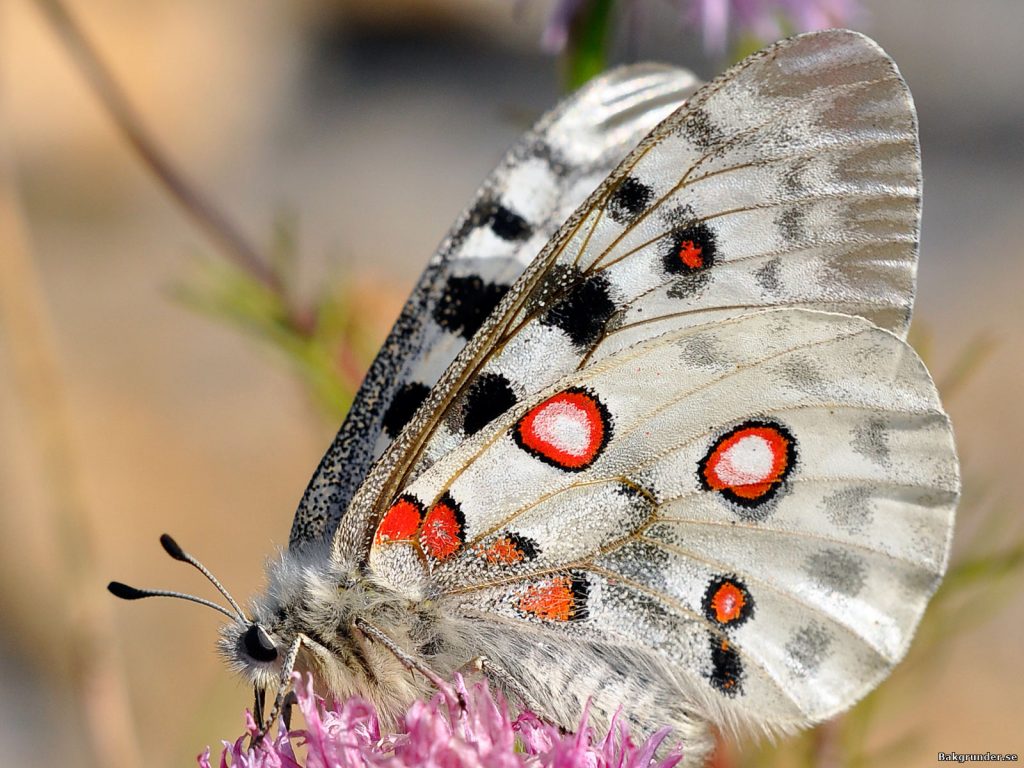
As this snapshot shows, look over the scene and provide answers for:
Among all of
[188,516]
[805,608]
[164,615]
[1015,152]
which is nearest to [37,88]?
[188,516]

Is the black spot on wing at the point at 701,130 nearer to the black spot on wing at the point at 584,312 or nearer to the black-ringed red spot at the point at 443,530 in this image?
the black spot on wing at the point at 584,312

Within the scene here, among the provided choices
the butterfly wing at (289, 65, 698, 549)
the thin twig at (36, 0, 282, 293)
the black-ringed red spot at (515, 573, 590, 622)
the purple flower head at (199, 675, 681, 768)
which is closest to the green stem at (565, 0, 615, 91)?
the butterfly wing at (289, 65, 698, 549)

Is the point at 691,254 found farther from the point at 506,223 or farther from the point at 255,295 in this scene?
the point at 255,295

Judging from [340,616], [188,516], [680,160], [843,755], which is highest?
[188,516]

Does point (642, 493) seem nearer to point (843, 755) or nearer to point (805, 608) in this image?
point (805, 608)

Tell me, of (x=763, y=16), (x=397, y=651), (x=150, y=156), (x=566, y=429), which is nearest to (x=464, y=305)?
(x=566, y=429)

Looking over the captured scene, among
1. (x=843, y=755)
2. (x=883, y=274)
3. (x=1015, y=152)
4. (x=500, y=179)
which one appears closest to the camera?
(x=883, y=274)

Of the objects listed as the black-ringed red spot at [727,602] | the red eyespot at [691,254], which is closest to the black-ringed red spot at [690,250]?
the red eyespot at [691,254]

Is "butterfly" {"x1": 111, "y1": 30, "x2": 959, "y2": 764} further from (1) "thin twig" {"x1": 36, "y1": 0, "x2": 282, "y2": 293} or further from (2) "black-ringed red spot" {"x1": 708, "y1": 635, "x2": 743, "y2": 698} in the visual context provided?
(1) "thin twig" {"x1": 36, "y1": 0, "x2": 282, "y2": 293}
